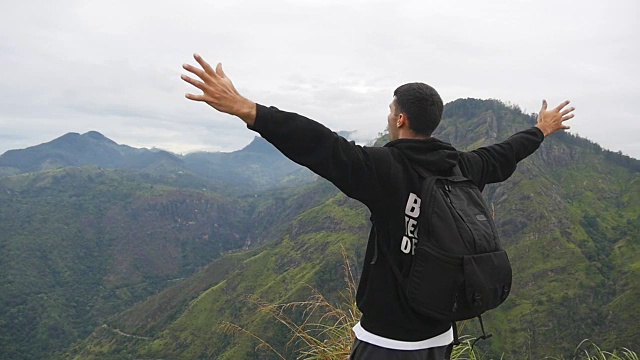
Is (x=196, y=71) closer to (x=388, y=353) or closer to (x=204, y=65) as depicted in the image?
(x=204, y=65)

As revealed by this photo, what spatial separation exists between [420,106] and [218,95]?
4.34ft

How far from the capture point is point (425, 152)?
2908mm

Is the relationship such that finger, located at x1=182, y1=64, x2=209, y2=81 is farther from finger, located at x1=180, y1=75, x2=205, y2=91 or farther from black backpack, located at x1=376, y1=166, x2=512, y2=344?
black backpack, located at x1=376, y1=166, x2=512, y2=344

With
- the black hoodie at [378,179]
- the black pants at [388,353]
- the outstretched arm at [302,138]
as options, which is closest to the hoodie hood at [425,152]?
the black hoodie at [378,179]

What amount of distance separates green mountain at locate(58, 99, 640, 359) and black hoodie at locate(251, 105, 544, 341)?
6967 cm

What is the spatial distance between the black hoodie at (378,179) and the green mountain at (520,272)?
69.7 meters

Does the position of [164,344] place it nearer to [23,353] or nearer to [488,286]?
[23,353]

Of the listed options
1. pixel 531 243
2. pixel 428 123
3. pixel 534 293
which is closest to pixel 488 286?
pixel 428 123

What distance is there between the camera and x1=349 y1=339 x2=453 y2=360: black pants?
2768 millimetres

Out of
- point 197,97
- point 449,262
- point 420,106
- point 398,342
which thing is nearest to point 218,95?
point 197,97

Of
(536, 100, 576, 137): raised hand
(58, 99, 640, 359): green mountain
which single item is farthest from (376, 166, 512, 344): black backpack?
(58, 99, 640, 359): green mountain

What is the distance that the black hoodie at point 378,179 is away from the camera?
8.59 feet

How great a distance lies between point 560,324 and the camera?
92.8m

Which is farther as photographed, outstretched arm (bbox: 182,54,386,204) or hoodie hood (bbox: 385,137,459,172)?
hoodie hood (bbox: 385,137,459,172)
